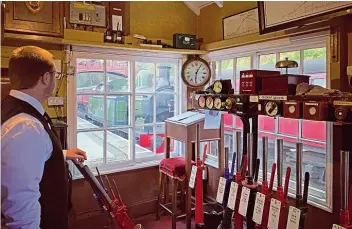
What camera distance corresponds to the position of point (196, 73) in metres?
3.60

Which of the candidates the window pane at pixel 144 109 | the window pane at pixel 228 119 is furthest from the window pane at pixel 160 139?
the window pane at pixel 228 119

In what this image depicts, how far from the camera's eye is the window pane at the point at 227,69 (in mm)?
3365

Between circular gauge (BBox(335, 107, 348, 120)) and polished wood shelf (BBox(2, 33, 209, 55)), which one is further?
polished wood shelf (BBox(2, 33, 209, 55))

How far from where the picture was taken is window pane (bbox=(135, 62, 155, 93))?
3.49 metres

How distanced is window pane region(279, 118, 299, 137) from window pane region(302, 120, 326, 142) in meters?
0.07

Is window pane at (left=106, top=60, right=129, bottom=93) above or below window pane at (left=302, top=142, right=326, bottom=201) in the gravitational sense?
above

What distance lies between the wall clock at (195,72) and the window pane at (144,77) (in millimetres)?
366

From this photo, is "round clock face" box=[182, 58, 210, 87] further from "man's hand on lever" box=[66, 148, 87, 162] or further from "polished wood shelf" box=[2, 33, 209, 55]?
"man's hand on lever" box=[66, 148, 87, 162]

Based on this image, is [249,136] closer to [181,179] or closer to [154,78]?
[181,179]

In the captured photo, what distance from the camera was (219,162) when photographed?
3.29 meters

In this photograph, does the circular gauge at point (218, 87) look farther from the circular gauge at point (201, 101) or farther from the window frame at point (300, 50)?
the window frame at point (300, 50)

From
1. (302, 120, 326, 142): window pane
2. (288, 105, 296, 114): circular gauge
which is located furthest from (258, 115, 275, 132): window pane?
(288, 105, 296, 114): circular gauge

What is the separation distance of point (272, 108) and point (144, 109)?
191cm

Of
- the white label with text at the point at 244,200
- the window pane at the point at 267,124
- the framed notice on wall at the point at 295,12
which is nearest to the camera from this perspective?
the framed notice on wall at the point at 295,12
